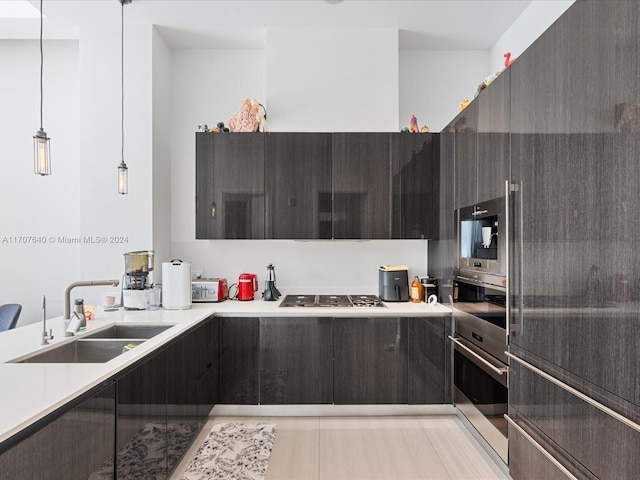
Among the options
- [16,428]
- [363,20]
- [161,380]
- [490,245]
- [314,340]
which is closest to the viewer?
[16,428]

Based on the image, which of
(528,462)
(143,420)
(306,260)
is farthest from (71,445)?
(306,260)

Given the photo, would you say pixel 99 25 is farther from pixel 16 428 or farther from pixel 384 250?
pixel 16 428

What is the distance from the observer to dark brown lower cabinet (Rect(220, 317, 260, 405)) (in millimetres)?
2793

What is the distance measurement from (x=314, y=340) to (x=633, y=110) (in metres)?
2.22

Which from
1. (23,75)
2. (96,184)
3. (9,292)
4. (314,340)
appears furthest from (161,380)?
(23,75)

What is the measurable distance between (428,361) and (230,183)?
2.04 meters

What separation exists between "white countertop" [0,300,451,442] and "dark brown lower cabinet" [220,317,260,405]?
9cm

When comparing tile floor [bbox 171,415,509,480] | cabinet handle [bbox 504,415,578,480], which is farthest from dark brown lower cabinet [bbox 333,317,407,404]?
cabinet handle [bbox 504,415,578,480]

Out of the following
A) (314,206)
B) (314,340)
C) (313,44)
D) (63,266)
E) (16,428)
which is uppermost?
(313,44)

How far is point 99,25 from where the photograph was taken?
3094 millimetres

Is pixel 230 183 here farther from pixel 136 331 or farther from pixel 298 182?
pixel 136 331

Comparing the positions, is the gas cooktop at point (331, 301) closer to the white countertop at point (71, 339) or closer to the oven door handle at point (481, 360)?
the white countertop at point (71, 339)

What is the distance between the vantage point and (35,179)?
3.33m

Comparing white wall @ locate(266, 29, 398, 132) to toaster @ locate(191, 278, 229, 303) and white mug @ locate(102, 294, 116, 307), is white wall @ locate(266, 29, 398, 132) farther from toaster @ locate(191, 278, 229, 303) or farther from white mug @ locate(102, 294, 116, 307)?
white mug @ locate(102, 294, 116, 307)
